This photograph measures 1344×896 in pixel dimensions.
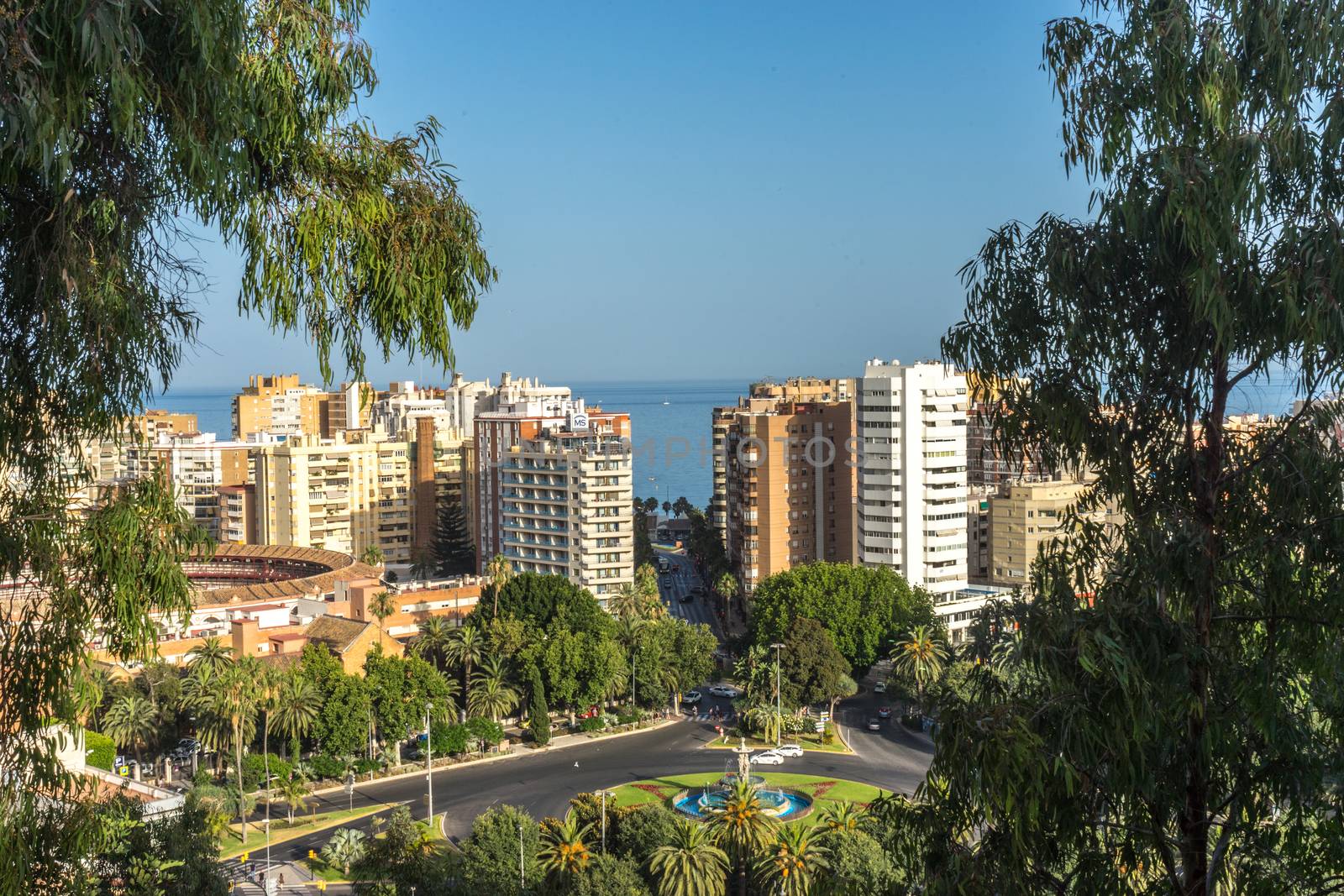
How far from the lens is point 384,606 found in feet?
122

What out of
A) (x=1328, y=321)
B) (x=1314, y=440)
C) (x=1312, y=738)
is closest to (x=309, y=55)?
(x=1328, y=321)

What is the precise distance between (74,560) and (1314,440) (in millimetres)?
4937

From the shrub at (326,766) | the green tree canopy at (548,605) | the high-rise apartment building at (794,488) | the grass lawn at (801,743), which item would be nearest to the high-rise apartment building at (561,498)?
the high-rise apartment building at (794,488)

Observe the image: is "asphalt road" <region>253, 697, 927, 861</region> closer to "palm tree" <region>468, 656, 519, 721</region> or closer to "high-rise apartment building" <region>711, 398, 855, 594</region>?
"palm tree" <region>468, 656, 519, 721</region>

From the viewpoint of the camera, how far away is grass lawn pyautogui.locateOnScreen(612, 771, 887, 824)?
27953mm

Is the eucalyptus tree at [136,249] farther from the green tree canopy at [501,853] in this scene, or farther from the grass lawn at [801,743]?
the grass lawn at [801,743]

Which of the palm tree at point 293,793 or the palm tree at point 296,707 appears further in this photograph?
the palm tree at point 296,707

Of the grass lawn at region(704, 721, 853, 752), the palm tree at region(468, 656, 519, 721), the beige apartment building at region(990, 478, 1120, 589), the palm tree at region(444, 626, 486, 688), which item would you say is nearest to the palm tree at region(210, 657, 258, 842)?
the palm tree at region(468, 656, 519, 721)

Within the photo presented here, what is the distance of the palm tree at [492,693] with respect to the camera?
34031 mm

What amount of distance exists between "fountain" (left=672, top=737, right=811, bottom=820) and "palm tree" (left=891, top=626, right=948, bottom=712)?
824 centimetres

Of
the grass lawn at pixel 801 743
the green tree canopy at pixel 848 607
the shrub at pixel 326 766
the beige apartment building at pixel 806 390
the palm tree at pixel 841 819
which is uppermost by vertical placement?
the beige apartment building at pixel 806 390

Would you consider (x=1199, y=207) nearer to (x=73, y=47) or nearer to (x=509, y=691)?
(x=73, y=47)

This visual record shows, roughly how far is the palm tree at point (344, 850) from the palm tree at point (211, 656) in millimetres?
7040

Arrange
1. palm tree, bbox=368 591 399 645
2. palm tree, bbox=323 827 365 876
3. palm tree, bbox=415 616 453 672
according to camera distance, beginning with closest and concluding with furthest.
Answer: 1. palm tree, bbox=323 827 365 876
2. palm tree, bbox=415 616 453 672
3. palm tree, bbox=368 591 399 645
